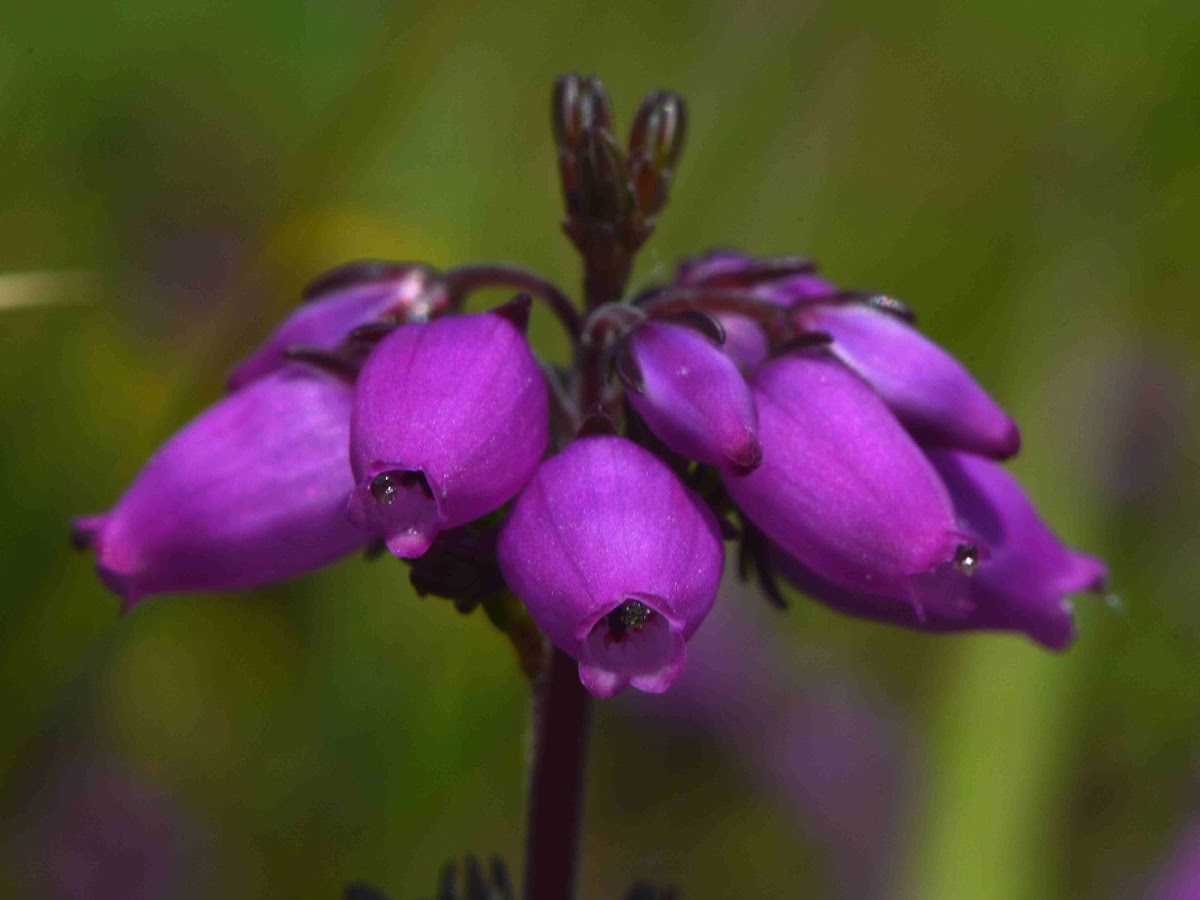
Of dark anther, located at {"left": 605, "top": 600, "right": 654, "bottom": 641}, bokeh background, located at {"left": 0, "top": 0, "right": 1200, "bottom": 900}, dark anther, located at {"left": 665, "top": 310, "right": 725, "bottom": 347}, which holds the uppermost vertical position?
dark anther, located at {"left": 665, "top": 310, "right": 725, "bottom": 347}

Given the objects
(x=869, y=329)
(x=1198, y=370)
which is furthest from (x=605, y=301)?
(x=1198, y=370)

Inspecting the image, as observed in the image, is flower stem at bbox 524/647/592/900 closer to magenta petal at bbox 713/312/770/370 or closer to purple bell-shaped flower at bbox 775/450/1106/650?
purple bell-shaped flower at bbox 775/450/1106/650

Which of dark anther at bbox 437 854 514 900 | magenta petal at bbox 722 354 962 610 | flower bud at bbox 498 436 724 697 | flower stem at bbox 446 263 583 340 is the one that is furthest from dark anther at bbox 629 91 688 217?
dark anther at bbox 437 854 514 900

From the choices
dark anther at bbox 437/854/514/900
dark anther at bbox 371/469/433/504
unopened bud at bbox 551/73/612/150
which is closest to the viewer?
dark anther at bbox 371/469/433/504

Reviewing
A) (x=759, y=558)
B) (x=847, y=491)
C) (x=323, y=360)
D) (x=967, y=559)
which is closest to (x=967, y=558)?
(x=967, y=559)

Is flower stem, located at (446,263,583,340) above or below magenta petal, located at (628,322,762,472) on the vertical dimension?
below
